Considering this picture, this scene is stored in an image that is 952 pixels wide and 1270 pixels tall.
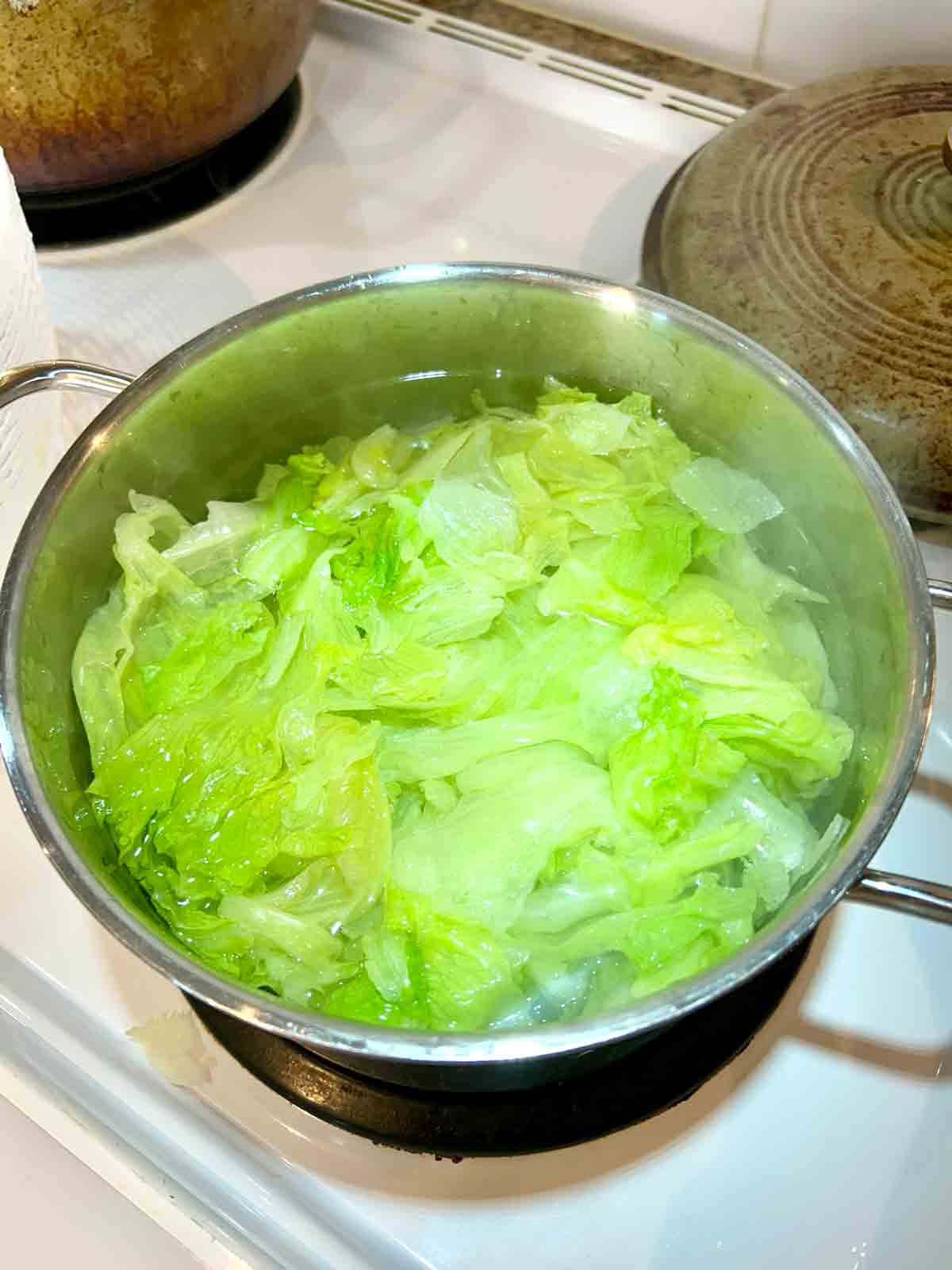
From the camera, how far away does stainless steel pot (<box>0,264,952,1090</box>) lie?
22.0 inches

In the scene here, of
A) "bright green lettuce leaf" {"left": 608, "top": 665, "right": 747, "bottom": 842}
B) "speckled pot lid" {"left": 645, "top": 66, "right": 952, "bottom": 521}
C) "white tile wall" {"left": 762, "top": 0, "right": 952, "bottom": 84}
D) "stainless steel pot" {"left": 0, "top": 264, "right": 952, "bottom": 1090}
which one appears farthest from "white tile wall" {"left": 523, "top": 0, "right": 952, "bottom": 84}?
"bright green lettuce leaf" {"left": 608, "top": 665, "right": 747, "bottom": 842}

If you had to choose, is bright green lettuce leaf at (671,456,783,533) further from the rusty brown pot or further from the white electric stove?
the rusty brown pot

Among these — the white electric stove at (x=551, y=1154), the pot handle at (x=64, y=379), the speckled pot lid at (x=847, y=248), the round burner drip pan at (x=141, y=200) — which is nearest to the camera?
the white electric stove at (x=551, y=1154)

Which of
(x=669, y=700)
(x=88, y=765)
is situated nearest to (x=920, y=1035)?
(x=669, y=700)

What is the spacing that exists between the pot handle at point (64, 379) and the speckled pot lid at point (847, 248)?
520mm

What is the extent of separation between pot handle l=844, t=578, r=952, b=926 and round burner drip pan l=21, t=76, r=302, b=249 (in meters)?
0.99

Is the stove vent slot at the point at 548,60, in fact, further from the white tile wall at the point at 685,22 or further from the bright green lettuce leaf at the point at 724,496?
the bright green lettuce leaf at the point at 724,496

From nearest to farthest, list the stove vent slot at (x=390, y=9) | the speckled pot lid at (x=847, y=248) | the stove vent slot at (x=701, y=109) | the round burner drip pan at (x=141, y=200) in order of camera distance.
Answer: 1. the speckled pot lid at (x=847, y=248)
2. the round burner drip pan at (x=141, y=200)
3. the stove vent slot at (x=701, y=109)
4. the stove vent slot at (x=390, y=9)

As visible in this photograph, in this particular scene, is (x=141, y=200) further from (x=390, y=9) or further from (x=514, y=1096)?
(x=514, y=1096)

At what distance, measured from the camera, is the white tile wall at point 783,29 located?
1.22 m

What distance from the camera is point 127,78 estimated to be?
3.24 ft

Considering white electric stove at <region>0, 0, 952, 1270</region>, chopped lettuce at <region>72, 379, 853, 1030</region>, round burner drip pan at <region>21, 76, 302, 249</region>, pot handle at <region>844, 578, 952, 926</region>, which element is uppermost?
round burner drip pan at <region>21, 76, 302, 249</region>

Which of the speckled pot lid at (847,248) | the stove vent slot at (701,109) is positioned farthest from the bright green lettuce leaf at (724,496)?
the stove vent slot at (701,109)

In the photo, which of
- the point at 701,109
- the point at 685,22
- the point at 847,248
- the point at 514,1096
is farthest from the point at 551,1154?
the point at 685,22
